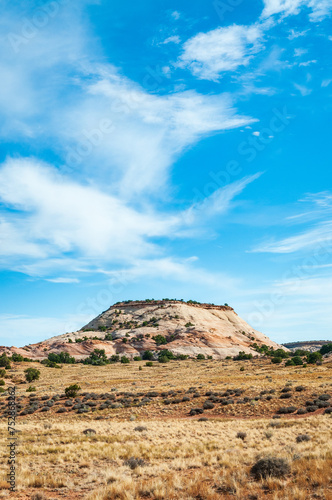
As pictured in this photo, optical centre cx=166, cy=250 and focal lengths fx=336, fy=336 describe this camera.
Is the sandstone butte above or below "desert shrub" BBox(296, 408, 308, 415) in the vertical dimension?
above

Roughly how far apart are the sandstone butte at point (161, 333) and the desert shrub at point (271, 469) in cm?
9758

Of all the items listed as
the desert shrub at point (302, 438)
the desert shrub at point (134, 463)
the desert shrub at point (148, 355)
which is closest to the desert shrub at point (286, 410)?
the desert shrub at point (302, 438)

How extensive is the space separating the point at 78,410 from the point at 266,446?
23.3 metres

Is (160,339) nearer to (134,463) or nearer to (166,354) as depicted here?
(166,354)

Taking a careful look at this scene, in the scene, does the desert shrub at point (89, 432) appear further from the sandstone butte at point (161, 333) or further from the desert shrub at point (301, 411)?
the sandstone butte at point (161, 333)

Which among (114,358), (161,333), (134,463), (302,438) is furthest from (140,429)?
(161,333)

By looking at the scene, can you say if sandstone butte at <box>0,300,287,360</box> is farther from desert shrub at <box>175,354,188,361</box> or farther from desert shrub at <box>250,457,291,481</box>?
desert shrub at <box>250,457,291,481</box>

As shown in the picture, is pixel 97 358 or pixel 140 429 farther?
pixel 97 358

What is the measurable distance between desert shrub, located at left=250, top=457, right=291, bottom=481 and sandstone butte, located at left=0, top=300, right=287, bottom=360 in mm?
97575

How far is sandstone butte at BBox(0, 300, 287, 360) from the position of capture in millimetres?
109562

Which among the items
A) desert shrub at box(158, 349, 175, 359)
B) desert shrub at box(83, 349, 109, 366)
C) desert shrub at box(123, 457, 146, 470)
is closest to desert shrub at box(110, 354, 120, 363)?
desert shrub at box(83, 349, 109, 366)

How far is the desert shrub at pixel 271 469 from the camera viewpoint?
37.6 ft

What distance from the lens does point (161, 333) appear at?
123 metres

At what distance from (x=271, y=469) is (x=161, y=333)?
114296 millimetres
